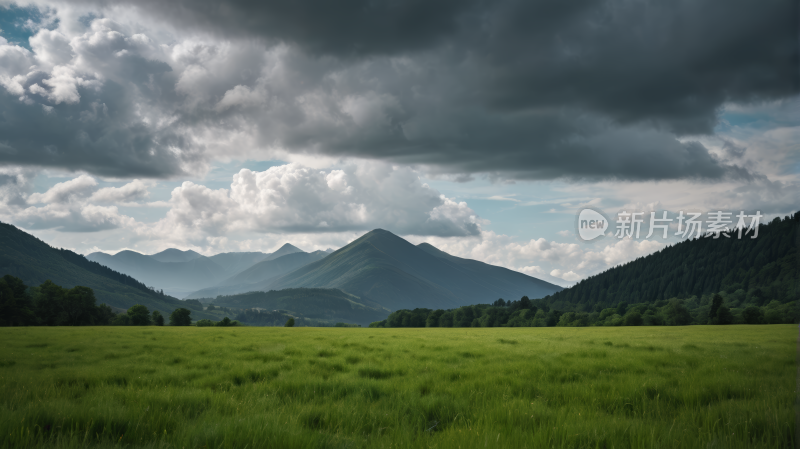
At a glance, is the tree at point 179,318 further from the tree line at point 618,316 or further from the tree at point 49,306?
the tree line at point 618,316

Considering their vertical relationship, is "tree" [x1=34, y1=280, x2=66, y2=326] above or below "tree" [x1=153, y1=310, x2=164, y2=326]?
above

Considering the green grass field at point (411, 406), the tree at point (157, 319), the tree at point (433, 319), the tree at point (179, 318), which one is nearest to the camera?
the green grass field at point (411, 406)

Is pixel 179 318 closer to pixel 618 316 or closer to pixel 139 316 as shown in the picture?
pixel 139 316

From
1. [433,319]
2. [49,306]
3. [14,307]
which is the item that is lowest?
[433,319]

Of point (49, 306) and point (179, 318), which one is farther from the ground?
point (49, 306)

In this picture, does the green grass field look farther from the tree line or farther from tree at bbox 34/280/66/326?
tree at bbox 34/280/66/326

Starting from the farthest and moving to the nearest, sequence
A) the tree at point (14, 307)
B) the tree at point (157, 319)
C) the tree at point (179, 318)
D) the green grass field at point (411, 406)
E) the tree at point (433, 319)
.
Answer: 1. the tree at point (433, 319)
2. the tree at point (179, 318)
3. the tree at point (157, 319)
4. the tree at point (14, 307)
5. the green grass field at point (411, 406)

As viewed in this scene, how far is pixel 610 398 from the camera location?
7.50 metres

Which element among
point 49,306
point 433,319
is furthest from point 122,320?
point 433,319

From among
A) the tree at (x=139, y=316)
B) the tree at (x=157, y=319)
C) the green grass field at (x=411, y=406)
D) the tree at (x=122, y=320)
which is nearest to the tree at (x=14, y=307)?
the tree at (x=122, y=320)

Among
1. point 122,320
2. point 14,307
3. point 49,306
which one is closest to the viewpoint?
point 14,307

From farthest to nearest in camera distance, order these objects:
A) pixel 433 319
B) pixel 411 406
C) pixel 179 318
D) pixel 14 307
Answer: pixel 433 319 < pixel 179 318 < pixel 14 307 < pixel 411 406

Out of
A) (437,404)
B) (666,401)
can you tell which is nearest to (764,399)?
(666,401)

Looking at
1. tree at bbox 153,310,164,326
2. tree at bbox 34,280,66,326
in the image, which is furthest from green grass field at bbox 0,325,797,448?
tree at bbox 153,310,164,326
